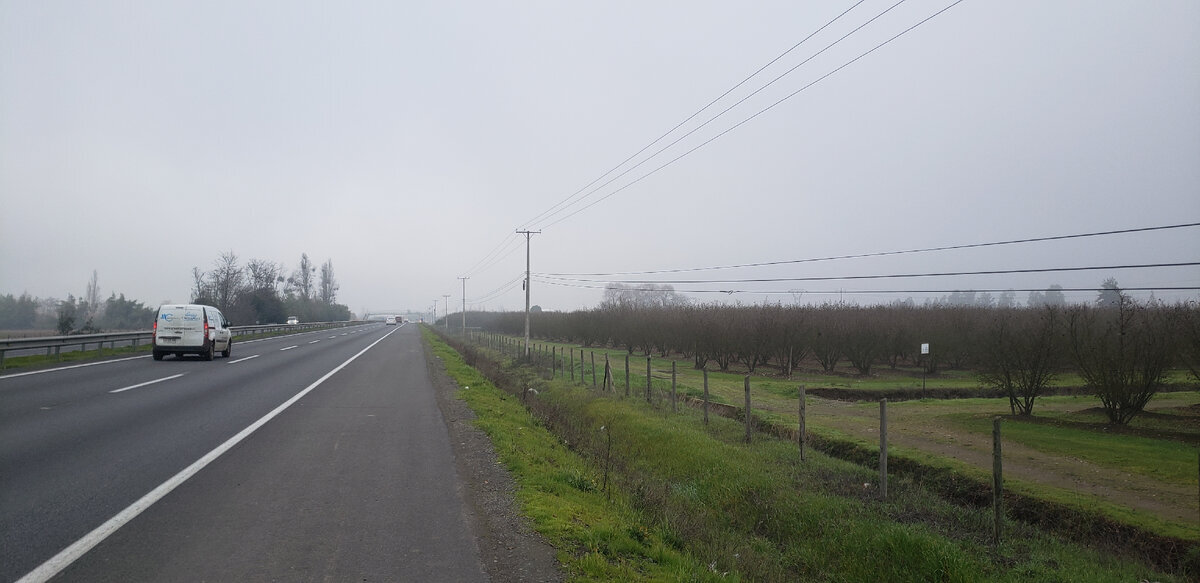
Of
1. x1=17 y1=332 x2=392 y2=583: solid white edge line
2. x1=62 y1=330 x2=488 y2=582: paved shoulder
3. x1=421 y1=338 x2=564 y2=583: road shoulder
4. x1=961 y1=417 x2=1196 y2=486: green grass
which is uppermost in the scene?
x1=17 y1=332 x2=392 y2=583: solid white edge line

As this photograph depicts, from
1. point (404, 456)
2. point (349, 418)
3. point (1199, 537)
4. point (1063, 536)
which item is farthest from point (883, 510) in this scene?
point (349, 418)

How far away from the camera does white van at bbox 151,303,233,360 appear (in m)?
21.5

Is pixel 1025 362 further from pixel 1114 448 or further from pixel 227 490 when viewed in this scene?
pixel 227 490

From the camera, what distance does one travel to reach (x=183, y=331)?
854 inches

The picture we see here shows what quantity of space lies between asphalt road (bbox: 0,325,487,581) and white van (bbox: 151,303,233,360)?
9176 mm

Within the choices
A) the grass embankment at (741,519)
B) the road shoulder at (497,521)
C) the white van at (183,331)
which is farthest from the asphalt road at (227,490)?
the white van at (183,331)

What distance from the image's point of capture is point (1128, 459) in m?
11.1

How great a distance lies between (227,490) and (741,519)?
6381mm

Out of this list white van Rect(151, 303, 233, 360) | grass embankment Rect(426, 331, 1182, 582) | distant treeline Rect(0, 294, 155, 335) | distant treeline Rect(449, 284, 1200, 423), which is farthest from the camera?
distant treeline Rect(0, 294, 155, 335)

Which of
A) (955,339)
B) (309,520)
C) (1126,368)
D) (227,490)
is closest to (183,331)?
(227,490)

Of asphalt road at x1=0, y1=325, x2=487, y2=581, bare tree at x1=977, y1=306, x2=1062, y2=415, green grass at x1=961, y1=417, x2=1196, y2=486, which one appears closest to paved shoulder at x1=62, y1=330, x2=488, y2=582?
asphalt road at x1=0, y1=325, x2=487, y2=581

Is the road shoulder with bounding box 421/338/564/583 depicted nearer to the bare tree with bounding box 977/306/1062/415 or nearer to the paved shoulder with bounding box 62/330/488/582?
the paved shoulder with bounding box 62/330/488/582

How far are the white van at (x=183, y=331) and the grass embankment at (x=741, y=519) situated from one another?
14.9 metres

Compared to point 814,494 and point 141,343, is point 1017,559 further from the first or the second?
point 141,343
